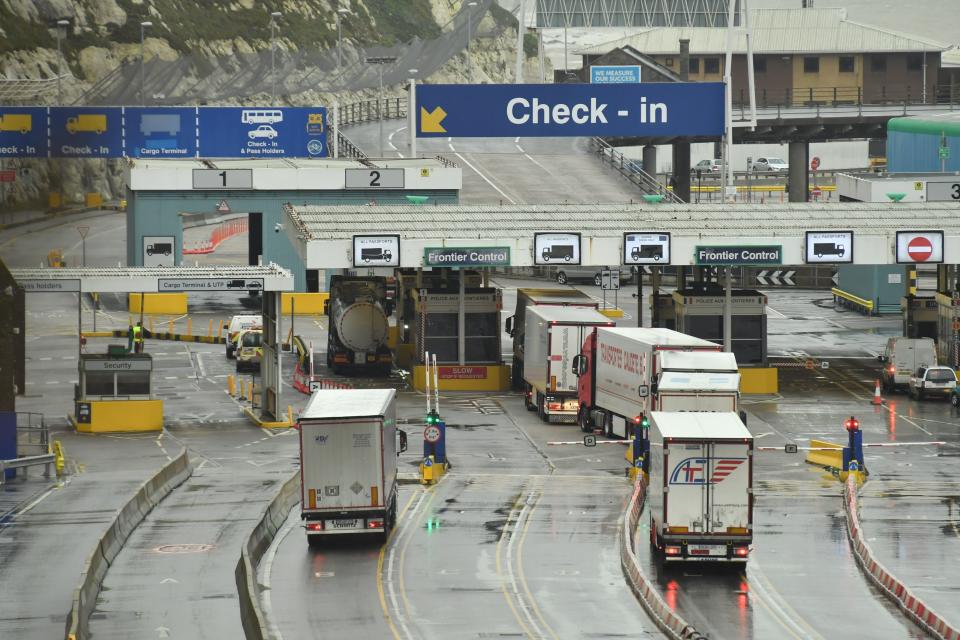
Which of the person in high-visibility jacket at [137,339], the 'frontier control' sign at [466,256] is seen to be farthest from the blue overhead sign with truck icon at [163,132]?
the 'frontier control' sign at [466,256]

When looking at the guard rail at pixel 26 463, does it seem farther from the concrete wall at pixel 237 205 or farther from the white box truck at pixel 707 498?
the concrete wall at pixel 237 205

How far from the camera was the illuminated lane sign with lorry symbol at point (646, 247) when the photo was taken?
2360 inches

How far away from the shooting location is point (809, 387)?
62.0 m

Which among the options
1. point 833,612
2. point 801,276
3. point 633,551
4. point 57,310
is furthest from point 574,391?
point 801,276

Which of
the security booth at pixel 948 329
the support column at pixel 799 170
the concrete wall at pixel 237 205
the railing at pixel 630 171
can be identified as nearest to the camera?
the security booth at pixel 948 329

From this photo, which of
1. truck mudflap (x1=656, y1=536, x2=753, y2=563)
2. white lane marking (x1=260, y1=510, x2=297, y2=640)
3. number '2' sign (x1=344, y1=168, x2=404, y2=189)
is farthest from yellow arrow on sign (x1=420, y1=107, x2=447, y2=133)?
truck mudflap (x1=656, y1=536, x2=753, y2=563)

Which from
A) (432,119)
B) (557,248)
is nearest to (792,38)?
(432,119)

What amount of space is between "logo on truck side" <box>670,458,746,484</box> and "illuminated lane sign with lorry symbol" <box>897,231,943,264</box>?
28129 mm

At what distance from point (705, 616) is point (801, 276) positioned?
232 feet

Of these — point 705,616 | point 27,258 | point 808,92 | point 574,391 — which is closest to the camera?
point 705,616

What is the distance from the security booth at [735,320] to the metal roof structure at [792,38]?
243 feet

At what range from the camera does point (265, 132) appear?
3652 inches

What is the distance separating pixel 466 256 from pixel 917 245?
15.1 m

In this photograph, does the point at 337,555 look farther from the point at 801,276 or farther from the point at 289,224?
the point at 801,276
